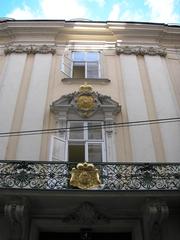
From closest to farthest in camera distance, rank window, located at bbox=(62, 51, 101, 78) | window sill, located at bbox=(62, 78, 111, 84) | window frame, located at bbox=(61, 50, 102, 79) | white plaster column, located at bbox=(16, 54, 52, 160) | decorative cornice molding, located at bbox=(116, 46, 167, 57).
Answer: white plaster column, located at bbox=(16, 54, 52, 160) < window sill, located at bbox=(62, 78, 111, 84) < window frame, located at bbox=(61, 50, 102, 79) < window, located at bbox=(62, 51, 101, 78) < decorative cornice molding, located at bbox=(116, 46, 167, 57)

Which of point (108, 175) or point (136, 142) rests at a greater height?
point (136, 142)

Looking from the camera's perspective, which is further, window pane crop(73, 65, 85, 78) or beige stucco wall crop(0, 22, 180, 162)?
window pane crop(73, 65, 85, 78)

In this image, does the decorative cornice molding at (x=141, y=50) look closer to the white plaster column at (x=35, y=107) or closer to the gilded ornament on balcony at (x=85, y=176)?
the white plaster column at (x=35, y=107)

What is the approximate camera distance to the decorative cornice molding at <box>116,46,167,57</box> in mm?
12562

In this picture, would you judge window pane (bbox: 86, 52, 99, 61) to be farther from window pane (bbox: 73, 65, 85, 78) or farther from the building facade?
window pane (bbox: 73, 65, 85, 78)

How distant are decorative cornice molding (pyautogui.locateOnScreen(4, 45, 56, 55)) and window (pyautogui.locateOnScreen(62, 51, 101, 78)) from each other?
0.61 meters

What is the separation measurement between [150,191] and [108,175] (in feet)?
3.51

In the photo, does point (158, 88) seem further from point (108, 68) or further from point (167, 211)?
point (167, 211)

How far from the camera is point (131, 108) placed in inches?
414

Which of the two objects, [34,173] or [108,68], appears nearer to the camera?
[34,173]

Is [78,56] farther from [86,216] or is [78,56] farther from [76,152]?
[86,216]

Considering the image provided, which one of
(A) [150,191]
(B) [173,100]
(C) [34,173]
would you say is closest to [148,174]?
(A) [150,191]

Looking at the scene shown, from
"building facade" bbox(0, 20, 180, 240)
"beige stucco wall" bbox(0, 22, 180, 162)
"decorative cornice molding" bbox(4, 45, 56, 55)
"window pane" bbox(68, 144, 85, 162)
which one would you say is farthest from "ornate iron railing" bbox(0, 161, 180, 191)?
"decorative cornice molding" bbox(4, 45, 56, 55)

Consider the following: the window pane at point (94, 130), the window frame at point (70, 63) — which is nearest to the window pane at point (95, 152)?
the window pane at point (94, 130)
